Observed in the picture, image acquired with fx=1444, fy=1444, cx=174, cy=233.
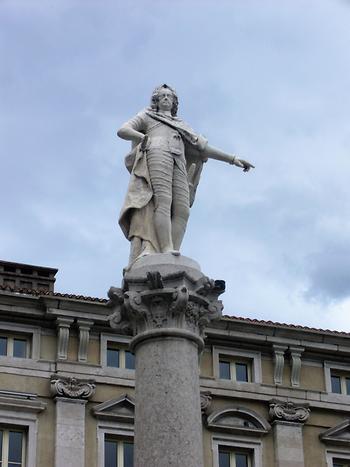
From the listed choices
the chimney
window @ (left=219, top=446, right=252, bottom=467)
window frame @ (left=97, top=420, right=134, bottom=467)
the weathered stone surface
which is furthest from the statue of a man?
the chimney

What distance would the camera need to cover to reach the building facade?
3672cm

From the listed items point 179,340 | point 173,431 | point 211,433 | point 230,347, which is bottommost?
point 173,431

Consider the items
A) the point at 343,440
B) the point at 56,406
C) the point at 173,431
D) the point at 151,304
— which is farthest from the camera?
the point at 343,440

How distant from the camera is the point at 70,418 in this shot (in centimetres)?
3691

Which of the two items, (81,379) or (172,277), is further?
(81,379)

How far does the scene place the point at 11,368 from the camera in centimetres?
3728

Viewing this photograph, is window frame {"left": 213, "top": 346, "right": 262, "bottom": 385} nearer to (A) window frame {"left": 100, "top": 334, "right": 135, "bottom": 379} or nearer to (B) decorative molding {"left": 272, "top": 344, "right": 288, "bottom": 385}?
(B) decorative molding {"left": 272, "top": 344, "right": 288, "bottom": 385}

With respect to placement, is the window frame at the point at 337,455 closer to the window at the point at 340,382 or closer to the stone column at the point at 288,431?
the stone column at the point at 288,431

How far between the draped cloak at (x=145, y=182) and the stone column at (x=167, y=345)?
0.76 metres

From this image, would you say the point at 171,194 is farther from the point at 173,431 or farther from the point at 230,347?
the point at 230,347

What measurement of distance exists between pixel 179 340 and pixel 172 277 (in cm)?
94

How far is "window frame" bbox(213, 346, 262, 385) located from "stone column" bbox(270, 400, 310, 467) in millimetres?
969

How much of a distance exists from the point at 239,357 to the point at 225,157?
727 inches

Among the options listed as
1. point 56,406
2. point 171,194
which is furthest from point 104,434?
point 171,194
